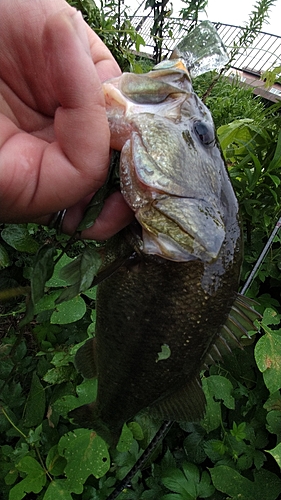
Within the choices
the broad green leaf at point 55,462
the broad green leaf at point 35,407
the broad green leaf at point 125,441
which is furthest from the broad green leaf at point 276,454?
the broad green leaf at point 35,407

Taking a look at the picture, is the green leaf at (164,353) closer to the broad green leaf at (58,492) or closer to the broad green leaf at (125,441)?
the broad green leaf at (125,441)

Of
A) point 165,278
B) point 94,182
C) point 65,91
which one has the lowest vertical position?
point 165,278

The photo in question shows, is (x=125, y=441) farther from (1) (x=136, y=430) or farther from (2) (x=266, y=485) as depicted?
(2) (x=266, y=485)

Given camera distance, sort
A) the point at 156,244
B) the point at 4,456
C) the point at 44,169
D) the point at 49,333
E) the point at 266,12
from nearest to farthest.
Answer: the point at 44,169
the point at 156,244
the point at 4,456
the point at 49,333
the point at 266,12


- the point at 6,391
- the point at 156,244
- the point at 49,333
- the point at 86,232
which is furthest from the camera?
the point at 49,333

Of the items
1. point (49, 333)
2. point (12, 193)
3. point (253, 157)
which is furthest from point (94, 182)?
point (49, 333)

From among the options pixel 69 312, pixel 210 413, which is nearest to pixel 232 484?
pixel 210 413

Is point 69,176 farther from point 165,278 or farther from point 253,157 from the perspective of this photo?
point 253,157

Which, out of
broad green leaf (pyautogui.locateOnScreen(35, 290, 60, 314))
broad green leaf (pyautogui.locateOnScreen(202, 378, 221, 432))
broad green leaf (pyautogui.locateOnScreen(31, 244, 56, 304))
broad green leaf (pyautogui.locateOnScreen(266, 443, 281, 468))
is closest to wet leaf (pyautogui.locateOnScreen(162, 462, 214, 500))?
broad green leaf (pyautogui.locateOnScreen(202, 378, 221, 432))
